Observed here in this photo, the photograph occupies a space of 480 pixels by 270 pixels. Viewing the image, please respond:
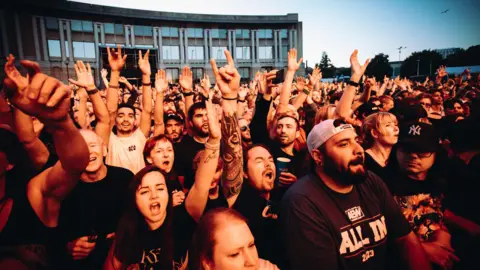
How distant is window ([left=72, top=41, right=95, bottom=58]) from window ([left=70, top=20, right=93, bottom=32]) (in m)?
2.38

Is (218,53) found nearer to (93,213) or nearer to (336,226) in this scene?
(93,213)

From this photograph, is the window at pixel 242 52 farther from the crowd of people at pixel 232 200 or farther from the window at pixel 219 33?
the crowd of people at pixel 232 200

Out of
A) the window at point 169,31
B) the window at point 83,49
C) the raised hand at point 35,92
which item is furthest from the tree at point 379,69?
the window at point 83,49

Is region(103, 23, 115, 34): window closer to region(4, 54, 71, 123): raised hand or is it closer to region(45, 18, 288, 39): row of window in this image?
region(45, 18, 288, 39): row of window

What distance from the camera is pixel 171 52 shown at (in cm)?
5894

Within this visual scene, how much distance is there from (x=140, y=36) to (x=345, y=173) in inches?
2441

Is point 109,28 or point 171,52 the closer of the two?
point 109,28

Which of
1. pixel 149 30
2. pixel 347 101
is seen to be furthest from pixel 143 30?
pixel 347 101

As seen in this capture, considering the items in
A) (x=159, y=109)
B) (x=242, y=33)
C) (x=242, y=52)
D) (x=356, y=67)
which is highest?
(x=242, y=33)

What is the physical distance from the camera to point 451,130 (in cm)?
304

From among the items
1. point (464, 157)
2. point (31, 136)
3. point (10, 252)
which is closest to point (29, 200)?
point (10, 252)

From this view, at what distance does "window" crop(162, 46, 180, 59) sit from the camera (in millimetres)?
58469

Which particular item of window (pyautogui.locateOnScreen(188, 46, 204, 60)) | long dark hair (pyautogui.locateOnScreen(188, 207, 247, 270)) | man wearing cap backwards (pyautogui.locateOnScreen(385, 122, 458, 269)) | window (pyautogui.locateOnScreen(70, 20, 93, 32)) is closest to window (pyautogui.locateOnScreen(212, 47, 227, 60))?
window (pyautogui.locateOnScreen(188, 46, 204, 60))

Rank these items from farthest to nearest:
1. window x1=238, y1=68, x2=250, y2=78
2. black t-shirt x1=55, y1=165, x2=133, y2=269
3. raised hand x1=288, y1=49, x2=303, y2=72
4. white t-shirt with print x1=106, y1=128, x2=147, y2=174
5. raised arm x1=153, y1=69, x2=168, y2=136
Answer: window x1=238, y1=68, x2=250, y2=78, raised hand x1=288, y1=49, x2=303, y2=72, raised arm x1=153, y1=69, x2=168, y2=136, white t-shirt with print x1=106, y1=128, x2=147, y2=174, black t-shirt x1=55, y1=165, x2=133, y2=269
